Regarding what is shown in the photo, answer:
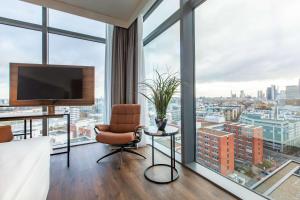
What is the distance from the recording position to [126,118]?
3.05m

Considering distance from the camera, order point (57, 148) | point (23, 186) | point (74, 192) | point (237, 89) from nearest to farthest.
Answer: point (23, 186)
point (74, 192)
point (237, 89)
point (57, 148)

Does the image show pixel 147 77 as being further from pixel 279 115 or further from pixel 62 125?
pixel 279 115

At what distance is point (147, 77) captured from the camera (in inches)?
143

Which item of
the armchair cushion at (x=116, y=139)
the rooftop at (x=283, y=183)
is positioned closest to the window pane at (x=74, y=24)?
the armchair cushion at (x=116, y=139)

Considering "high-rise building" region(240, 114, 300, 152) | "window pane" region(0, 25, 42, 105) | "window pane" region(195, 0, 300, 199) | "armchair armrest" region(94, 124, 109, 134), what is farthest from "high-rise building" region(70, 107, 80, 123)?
"high-rise building" region(240, 114, 300, 152)

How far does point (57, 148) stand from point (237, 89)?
344 cm

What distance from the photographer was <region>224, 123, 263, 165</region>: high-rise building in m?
1.74

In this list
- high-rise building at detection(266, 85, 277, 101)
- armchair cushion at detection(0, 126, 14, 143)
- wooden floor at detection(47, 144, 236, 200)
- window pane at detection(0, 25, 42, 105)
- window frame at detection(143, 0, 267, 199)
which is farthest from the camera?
window pane at detection(0, 25, 42, 105)

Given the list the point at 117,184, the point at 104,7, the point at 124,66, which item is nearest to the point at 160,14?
the point at 104,7

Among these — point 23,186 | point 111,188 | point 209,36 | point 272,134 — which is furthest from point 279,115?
point 23,186

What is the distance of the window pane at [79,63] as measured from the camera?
3.41 meters

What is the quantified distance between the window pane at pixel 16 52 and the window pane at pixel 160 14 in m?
2.22

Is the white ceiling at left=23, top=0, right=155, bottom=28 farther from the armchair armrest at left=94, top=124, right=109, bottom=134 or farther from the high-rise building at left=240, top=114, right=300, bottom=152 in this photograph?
the high-rise building at left=240, top=114, right=300, bottom=152

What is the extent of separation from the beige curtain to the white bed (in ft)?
7.21
